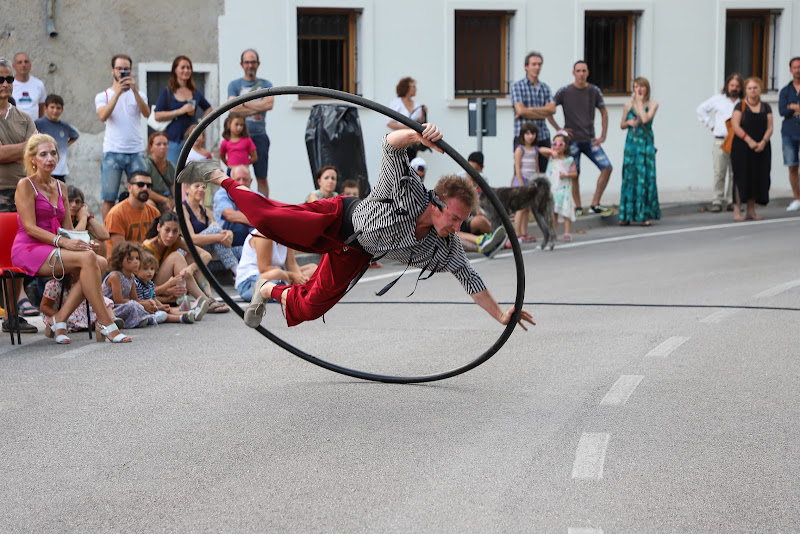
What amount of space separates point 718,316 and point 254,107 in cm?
748

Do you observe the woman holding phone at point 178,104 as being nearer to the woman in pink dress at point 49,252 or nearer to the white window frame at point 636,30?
the woman in pink dress at point 49,252

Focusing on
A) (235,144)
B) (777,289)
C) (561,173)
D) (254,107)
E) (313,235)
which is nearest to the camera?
(313,235)

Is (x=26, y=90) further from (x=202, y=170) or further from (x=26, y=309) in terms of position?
(x=202, y=170)

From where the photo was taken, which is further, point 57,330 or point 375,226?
point 57,330

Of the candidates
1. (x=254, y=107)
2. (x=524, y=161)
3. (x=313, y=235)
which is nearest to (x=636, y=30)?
(x=524, y=161)

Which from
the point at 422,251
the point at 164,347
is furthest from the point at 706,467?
the point at 164,347

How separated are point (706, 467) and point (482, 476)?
41.7 inches

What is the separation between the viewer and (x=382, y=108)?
655 cm

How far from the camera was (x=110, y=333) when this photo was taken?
9.32 metres

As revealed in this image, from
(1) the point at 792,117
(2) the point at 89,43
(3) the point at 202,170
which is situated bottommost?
(3) the point at 202,170

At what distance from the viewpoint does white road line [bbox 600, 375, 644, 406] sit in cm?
686

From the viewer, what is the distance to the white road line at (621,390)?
22.5ft

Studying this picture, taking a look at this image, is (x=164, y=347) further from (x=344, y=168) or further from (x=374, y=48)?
(x=374, y=48)

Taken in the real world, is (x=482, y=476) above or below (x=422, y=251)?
below
